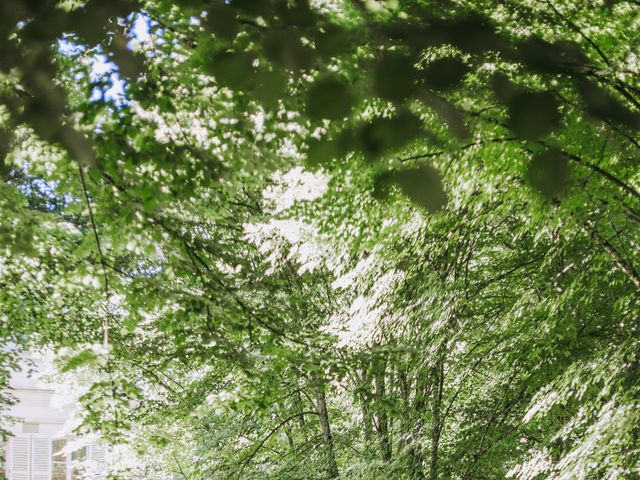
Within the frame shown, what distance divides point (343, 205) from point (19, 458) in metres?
18.5

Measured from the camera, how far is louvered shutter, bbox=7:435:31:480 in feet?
66.1

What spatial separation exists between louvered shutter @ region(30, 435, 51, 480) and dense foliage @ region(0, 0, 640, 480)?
13783 mm

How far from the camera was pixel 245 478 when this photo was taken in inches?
320

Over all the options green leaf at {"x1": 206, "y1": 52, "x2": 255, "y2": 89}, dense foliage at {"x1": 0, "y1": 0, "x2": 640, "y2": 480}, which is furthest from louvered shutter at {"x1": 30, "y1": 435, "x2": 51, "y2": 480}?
green leaf at {"x1": 206, "y1": 52, "x2": 255, "y2": 89}

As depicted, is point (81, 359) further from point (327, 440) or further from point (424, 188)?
point (327, 440)

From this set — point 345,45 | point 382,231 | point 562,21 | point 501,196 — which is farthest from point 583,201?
point 345,45

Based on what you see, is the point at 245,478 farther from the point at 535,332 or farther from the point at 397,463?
the point at 535,332

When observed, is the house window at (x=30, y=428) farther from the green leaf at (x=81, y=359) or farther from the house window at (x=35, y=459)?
the green leaf at (x=81, y=359)

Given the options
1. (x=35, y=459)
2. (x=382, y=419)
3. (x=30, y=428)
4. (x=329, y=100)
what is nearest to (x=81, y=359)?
(x=329, y=100)

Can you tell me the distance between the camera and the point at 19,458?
20.3 meters

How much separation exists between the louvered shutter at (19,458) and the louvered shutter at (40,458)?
145 millimetres

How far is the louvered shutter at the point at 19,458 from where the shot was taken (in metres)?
20.1

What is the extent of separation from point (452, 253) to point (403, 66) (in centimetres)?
561

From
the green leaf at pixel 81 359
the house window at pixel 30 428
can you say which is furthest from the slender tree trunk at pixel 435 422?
the house window at pixel 30 428
